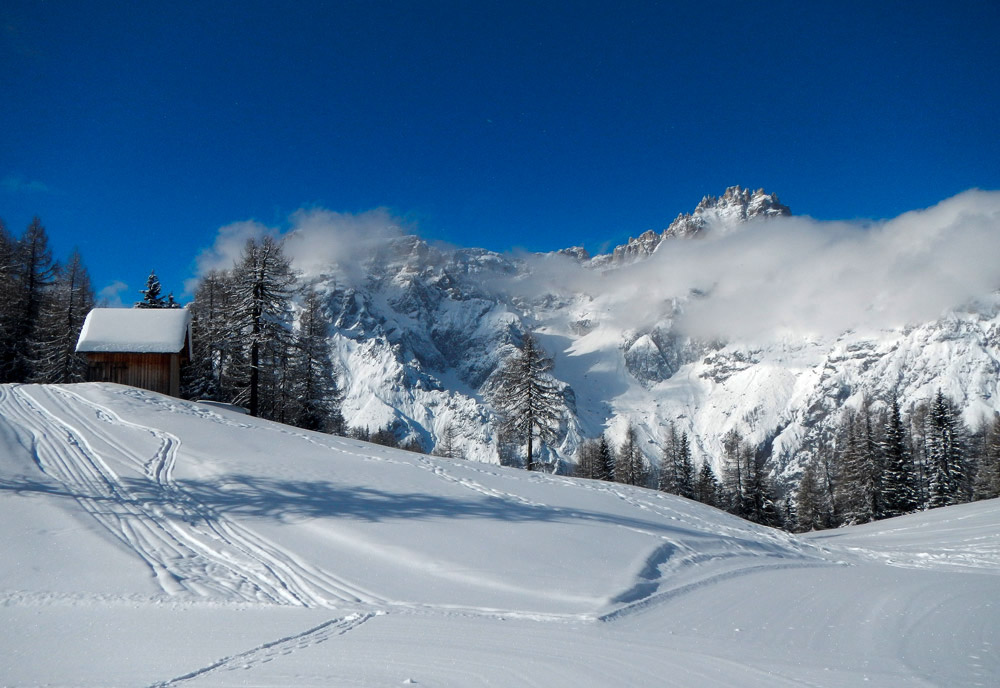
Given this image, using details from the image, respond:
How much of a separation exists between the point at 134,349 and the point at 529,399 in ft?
63.9

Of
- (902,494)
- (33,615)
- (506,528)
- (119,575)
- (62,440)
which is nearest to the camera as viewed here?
(33,615)

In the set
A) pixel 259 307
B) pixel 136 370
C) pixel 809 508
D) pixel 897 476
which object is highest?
pixel 259 307

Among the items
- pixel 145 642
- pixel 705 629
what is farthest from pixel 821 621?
pixel 145 642

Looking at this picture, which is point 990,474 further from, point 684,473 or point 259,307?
point 259,307

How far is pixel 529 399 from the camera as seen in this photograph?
31.8 metres

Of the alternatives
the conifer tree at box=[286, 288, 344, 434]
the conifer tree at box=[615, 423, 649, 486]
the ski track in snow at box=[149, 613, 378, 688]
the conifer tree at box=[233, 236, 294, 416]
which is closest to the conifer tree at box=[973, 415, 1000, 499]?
the conifer tree at box=[615, 423, 649, 486]

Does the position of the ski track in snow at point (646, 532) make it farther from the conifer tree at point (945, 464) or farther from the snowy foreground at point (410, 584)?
the conifer tree at point (945, 464)

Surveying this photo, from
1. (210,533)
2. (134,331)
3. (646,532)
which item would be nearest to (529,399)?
(646,532)

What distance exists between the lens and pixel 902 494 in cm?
3609

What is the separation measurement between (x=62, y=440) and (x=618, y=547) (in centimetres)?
1406

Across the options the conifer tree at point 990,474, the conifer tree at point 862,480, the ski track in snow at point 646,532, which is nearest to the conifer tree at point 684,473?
the conifer tree at point 862,480

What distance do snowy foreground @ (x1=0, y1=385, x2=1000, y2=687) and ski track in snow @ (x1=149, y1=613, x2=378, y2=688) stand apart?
1.3 inches

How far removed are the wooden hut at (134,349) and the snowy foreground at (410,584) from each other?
38.4 ft

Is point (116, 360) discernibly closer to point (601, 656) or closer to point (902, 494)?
point (601, 656)
